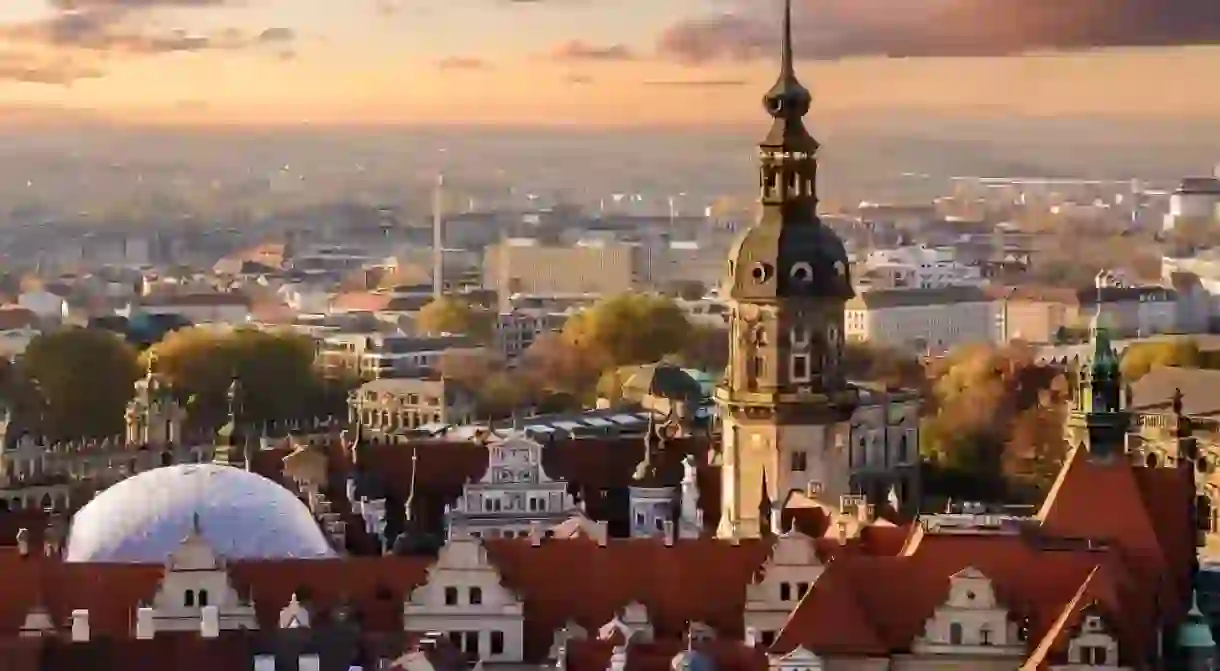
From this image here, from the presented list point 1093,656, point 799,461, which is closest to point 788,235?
point 799,461

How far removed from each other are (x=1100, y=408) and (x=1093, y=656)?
365 inches

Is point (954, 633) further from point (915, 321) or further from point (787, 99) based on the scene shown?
point (915, 321)

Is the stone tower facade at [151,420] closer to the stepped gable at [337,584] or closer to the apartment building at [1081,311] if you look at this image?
the stepped gable at [337,584]

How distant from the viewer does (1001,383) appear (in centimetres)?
12075

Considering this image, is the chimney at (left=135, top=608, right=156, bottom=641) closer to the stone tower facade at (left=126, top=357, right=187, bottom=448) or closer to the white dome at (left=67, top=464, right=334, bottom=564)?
the white dome at (left=67, top=464, right=334, bottom=564)

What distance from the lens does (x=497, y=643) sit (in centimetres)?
5459

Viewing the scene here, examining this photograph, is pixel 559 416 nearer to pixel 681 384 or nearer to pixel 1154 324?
pixel 681 384

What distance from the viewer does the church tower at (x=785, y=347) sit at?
222 ft

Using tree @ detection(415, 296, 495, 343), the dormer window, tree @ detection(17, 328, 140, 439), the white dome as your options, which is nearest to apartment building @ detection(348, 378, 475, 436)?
tree @ detection(17, 328, 140, 439)

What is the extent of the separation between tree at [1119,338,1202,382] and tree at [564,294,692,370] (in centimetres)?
2035

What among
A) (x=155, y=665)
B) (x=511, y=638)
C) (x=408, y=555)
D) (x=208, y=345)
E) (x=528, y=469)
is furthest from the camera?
(x=208, y=345)

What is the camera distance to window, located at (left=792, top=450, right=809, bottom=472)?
224 ft

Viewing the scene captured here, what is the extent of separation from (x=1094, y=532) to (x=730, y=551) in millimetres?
5800

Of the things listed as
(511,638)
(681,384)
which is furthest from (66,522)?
(681,384)
